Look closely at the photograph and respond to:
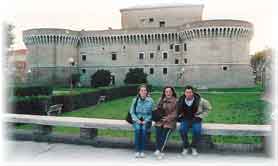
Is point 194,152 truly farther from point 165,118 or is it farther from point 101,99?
point 101,99

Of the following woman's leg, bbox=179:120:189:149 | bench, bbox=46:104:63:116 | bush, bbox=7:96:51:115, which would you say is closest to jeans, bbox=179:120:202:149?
woman's leg, bbox=179:120:189:149

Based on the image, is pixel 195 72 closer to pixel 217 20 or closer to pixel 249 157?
pixel 217 20

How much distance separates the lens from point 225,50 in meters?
27.1

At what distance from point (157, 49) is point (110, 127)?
25.7 metres

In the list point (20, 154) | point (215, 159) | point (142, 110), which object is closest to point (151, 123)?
point (142, 110)

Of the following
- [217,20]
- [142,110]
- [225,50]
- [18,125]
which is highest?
[217,20]

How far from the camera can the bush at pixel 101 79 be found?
2906cm

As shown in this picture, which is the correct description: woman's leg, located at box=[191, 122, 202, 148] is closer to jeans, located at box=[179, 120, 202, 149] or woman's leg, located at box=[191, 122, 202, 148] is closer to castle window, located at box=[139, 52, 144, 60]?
jeans, located at box=[179, 120, 202, 149]

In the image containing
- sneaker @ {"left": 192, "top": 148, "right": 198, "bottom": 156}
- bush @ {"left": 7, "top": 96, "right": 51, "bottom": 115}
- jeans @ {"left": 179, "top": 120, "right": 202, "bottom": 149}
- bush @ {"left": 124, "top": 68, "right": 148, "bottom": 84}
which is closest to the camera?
sneaker @ {"left": 192, "top": 148, "right": 198, "bottom": 156}

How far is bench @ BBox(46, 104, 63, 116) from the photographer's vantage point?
9.45 meters

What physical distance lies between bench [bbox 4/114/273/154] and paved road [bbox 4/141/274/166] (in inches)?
11.8

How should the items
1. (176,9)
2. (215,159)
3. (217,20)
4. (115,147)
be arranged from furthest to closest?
(176,9) → (217,20) → (115,147) → (215,159)

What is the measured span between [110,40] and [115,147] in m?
26.7

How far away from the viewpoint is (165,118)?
4.29m
